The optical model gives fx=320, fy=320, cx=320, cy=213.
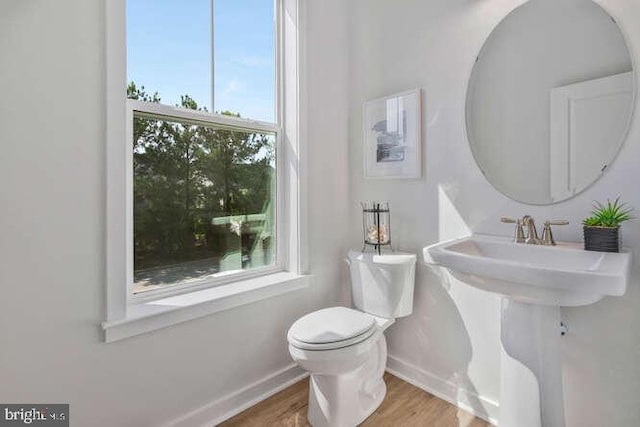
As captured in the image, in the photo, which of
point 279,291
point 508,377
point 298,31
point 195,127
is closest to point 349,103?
point 298,31

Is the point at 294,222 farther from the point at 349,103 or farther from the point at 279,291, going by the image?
the point at 349,103

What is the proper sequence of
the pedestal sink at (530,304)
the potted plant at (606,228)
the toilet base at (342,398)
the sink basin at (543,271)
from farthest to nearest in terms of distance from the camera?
1. the toilet base at (342,398)
2. the potted plant at (606,228)
3. the pedestal sink at (530,304)
4. the sink basin at (543,271)

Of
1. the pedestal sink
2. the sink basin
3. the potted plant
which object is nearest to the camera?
the sink basin

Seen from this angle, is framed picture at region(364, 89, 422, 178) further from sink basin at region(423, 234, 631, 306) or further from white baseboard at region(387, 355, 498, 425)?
white baseboard at region(387, 355, 498, 425)

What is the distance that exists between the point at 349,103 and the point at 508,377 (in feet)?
5.96

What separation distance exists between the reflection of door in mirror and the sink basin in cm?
29

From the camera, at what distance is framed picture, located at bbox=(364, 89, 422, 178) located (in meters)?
1.84

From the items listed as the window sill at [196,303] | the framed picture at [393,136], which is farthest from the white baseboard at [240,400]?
the framed picture at [393,136]

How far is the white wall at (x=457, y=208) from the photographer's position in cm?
124

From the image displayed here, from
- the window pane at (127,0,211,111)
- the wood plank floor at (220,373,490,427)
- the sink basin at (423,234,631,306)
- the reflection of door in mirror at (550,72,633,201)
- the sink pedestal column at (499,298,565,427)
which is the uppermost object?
the window pane at (127,0,211,111)

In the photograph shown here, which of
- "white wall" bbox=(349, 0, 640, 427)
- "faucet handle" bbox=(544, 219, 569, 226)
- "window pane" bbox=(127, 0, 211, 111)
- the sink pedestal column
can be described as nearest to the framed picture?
"white wall" bbox=(349, 0, 640, 427)

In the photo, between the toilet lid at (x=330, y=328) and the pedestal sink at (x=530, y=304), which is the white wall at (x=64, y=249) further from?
the pedestal sink at (x=530, y=304)

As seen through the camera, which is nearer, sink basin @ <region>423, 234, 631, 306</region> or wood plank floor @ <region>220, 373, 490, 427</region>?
sink basin @ <region>423, 234, 631, 306</region>

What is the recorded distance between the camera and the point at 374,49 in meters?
2.08
